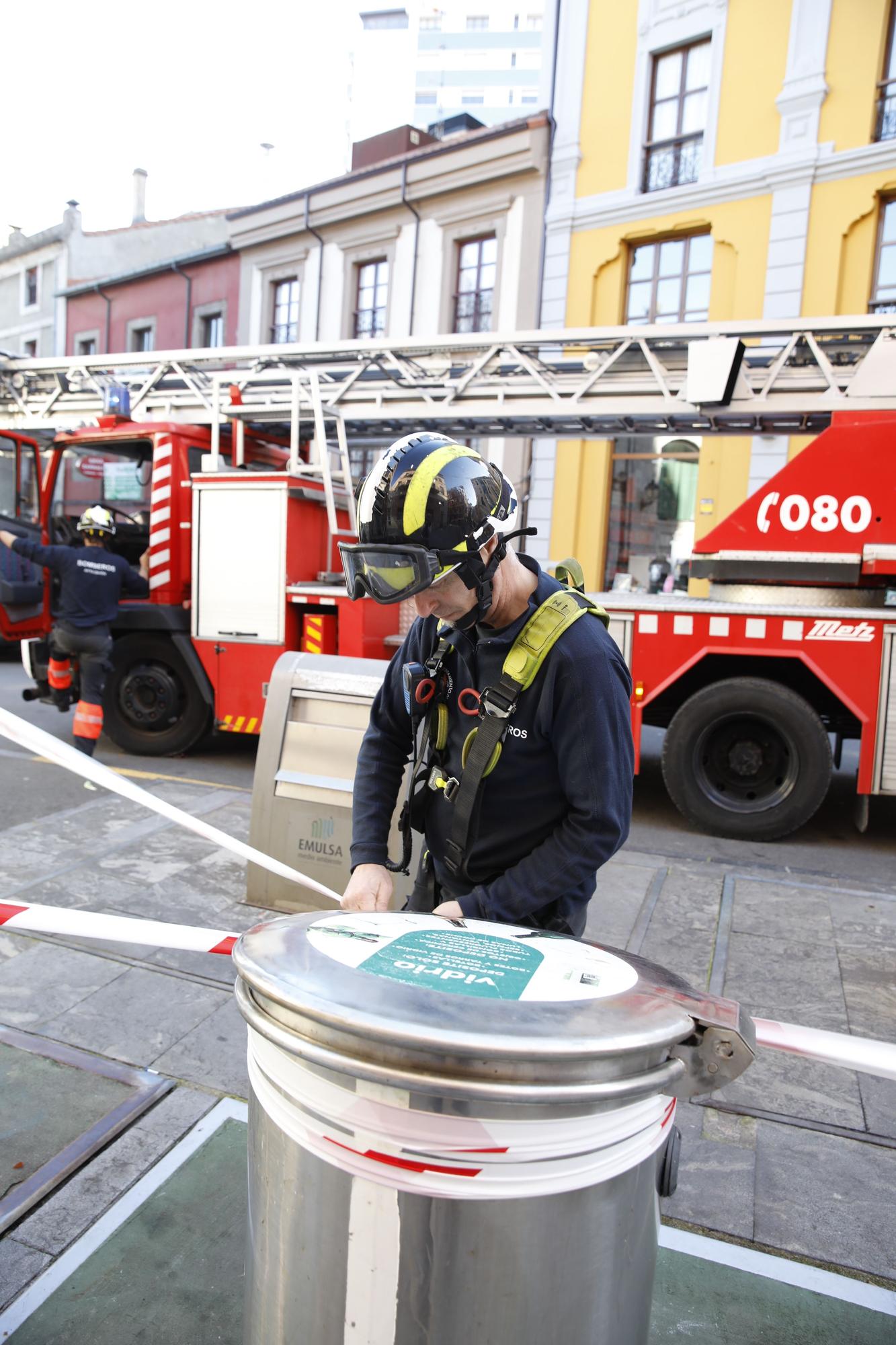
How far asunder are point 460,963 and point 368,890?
0.65 metres

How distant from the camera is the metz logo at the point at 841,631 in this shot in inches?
224

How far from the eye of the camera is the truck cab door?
28.2 feet

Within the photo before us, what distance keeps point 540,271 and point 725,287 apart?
3359 millimetres

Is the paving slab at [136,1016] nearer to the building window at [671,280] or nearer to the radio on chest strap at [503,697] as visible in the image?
the radio on chest strap at [503,697]

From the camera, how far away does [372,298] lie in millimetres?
17969

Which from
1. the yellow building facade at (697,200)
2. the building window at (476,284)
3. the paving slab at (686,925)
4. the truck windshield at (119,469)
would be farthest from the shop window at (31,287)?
the paving slab at (686,925)

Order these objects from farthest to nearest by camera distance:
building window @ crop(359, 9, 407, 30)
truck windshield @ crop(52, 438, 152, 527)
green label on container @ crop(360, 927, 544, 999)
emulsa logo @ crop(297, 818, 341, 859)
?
building window @ crop(359, 9, 407, 30) < truck windshield @ crop(52, 438, 152, 527) < emulsa logo @ crop(297, 818, 341, 859) < green label on container @ crop(360, 927, 544, 999)

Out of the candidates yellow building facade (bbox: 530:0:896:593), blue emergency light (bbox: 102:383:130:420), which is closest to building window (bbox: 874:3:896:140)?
yellow building facade (bbox: 530:0:896:593)

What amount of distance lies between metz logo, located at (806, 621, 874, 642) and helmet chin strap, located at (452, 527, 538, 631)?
4.54 metres

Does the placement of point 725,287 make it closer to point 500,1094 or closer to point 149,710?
point 149,710

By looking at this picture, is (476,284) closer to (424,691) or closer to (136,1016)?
(136,1016)

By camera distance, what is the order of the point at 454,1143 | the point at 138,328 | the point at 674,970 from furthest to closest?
the point at 138,328 → the point at 674,970 → the point at 454,1143

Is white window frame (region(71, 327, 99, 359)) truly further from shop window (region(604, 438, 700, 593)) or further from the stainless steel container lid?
the stainless steel container lid

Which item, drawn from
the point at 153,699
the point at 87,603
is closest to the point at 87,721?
the point at 87,603
